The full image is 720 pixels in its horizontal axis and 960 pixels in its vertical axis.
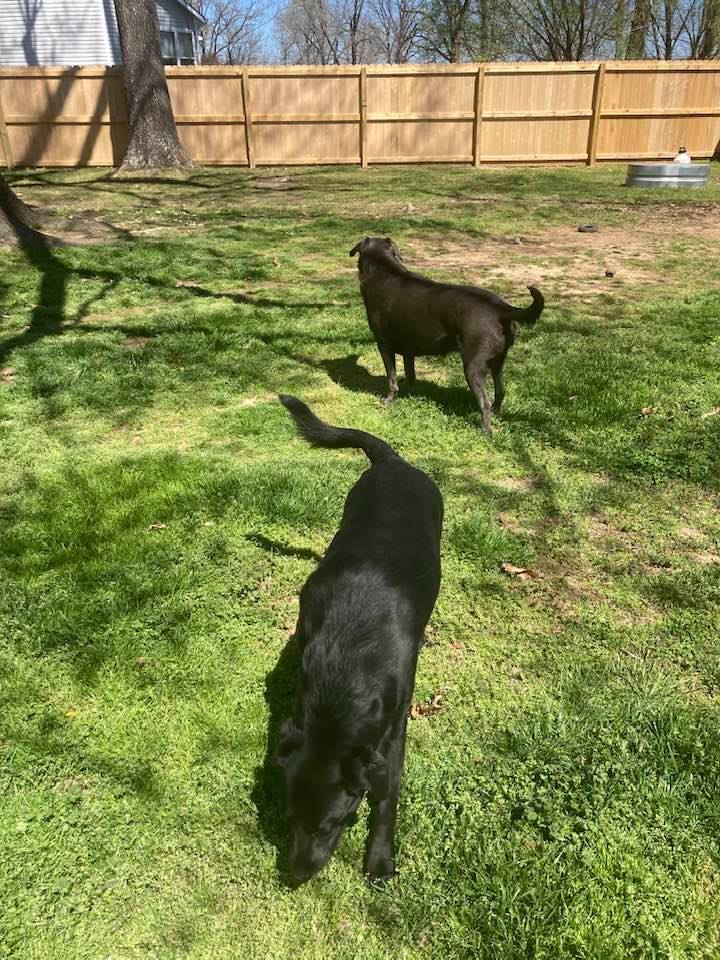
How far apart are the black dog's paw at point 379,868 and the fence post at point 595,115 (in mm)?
21366

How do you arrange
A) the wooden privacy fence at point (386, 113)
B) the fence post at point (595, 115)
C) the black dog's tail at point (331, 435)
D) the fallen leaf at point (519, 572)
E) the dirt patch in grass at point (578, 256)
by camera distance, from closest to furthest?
1. the black dog's tail at point (331, 435)
2. the fallen leaf at point (519, 572)
3. the dirt patch in grass at point (578, 256)
4. the wooden privacy fence at point (386, 113)
5. the fence post at point (595, 115)

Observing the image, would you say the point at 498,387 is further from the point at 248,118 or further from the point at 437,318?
the point at 248,118

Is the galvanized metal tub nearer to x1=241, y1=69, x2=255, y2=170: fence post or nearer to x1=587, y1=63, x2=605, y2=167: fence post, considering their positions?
x1=587, y1=63, x2=605, y2=167: fence post

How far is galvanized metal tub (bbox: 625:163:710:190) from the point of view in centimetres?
1534

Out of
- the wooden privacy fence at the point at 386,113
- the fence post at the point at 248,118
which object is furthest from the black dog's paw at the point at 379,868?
the wooden privacy fence at the point at 386,113

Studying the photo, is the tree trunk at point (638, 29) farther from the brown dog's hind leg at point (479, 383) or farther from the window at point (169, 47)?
the brown dog's hind leg at point (479, 383)

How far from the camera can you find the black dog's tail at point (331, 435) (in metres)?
3.24

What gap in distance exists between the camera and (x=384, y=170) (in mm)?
18859

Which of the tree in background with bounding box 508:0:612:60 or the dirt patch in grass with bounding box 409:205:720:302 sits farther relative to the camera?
the tree in background with bounding box 508:0:612:60

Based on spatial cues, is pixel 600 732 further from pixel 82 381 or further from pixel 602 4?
pixel 602 4

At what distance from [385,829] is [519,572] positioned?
1.76m

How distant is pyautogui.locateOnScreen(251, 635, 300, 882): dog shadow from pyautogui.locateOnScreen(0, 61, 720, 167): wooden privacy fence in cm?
1935

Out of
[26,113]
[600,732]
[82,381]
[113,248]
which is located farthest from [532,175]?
[600,732]

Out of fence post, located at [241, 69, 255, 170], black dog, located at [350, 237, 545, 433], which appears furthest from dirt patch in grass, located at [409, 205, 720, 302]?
fence post, located at [241, 69, 255, 170]
